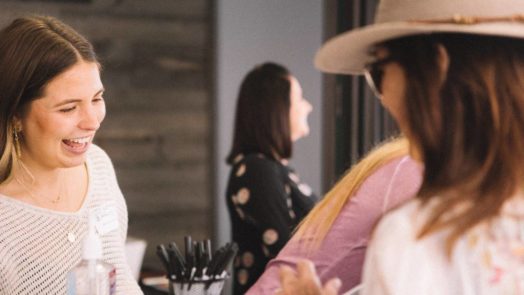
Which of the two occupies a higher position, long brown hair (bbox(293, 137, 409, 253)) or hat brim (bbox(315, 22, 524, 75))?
hat brim (bbox(315, 22, 524, 75))

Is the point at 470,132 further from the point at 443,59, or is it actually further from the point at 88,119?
the point at 88,119

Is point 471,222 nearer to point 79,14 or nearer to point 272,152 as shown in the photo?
point 272,152

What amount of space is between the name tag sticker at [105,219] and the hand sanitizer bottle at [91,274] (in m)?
0.40

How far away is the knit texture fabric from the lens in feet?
Answer: 5.91

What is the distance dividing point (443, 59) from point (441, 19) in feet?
0.22

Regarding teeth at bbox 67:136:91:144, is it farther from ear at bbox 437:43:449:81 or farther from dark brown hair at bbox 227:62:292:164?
dark brown hair at bbox 227:62:292:164

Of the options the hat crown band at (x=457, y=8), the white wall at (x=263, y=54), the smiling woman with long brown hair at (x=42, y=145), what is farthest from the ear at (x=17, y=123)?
the white wall at (x=263, y=54)

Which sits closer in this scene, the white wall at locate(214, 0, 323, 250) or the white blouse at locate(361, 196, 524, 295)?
the white blouse at locate(361, 196, 524, 295)

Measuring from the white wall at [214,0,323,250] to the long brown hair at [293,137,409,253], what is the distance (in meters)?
3.28

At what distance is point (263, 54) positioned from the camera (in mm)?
4688

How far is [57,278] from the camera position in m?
1.84

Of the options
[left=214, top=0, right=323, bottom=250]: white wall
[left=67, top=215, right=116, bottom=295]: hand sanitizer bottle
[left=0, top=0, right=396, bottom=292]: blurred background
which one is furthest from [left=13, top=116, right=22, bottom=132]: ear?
[left=214, top=0, right=323, bottom=250]: white wall

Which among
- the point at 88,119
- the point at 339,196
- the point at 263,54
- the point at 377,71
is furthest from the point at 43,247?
the point at 263,54

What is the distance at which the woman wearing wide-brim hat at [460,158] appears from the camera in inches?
36.9
